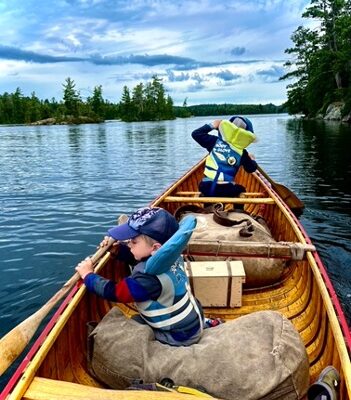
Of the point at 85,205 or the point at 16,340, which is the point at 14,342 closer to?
the point at 16,340

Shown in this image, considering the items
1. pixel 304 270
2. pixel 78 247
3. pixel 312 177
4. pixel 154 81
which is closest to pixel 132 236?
pixel 304 270

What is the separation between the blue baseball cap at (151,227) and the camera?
11.3 feet

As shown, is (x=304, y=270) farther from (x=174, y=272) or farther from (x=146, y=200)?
(x=146, y=200)

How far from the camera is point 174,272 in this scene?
139 inches

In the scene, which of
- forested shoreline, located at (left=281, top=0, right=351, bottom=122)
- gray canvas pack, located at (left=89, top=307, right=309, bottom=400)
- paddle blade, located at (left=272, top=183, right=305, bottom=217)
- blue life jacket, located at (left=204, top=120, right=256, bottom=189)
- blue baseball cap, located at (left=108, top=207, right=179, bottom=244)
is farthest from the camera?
forested shoreline, located at (left=281, top=0, right=351, bottom=122)

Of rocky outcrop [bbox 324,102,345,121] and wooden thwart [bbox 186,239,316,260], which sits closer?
wooden thwart [bbox 186,239,316,260]

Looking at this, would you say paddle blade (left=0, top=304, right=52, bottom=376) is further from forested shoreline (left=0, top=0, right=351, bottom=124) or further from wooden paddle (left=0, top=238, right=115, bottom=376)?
forested shoreline (left=0, top=0, right=351, bottom=124)

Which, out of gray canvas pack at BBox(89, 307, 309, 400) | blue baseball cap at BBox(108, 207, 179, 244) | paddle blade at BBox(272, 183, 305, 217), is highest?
blue baseball cap at BBox(108, 207, 179, 244)

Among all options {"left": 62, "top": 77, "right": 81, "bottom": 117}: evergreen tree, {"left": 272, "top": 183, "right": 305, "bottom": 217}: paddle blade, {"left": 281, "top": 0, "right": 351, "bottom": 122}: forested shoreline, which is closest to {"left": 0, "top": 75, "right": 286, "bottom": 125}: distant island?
{"left": 62, "top": 77, "right": 81, "bottom": 117}: evergreen tree

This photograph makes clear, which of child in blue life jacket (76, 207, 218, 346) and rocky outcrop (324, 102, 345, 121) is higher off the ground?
rocky outcrop (324, 102, 345, 121)

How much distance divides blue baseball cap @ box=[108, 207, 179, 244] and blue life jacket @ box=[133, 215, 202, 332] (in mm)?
105

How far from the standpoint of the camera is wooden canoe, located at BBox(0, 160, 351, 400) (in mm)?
2935

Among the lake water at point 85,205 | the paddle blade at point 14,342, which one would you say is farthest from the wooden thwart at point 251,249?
the paddle blade at point 14,342

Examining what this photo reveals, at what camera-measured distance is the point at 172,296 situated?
349 centimetres
